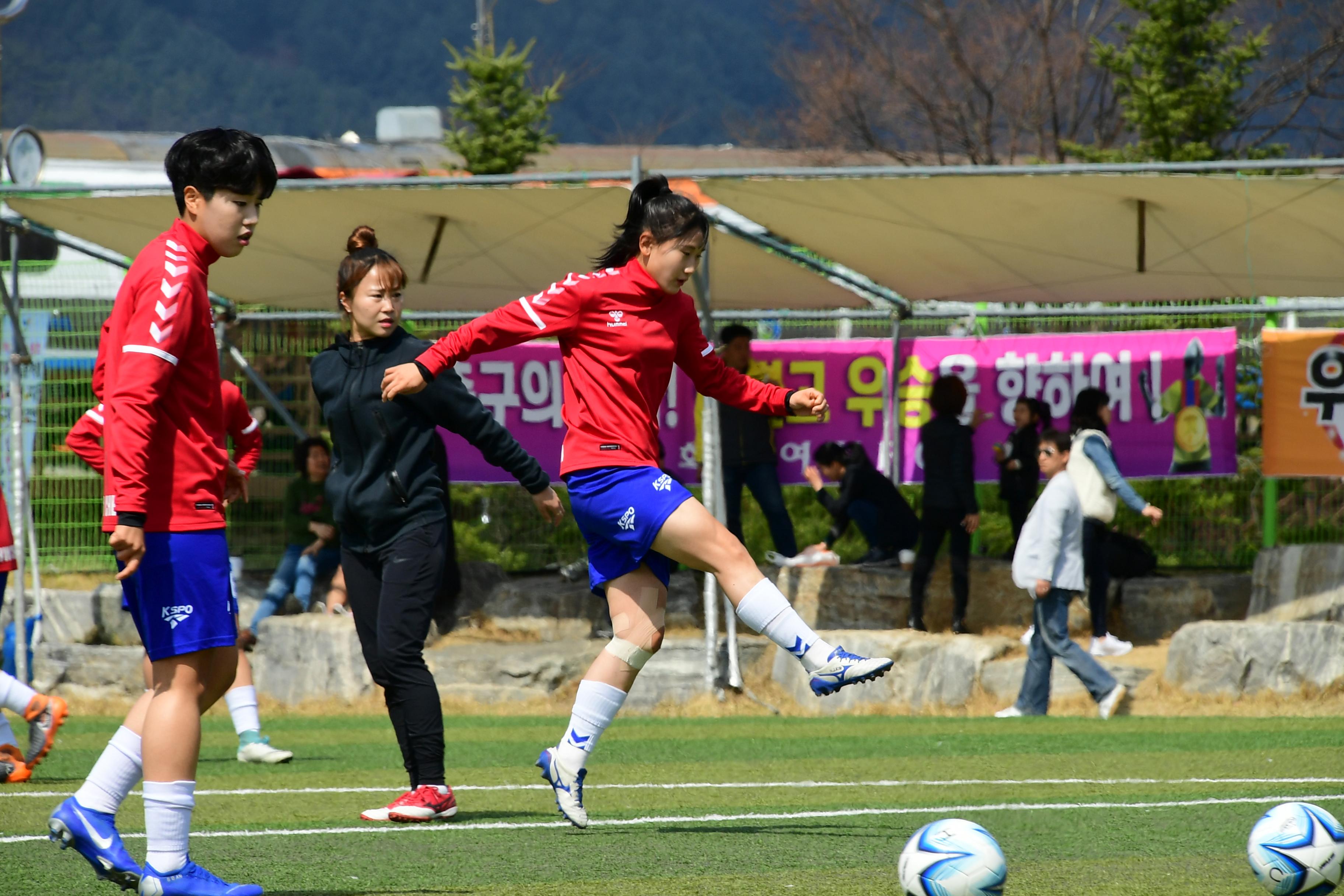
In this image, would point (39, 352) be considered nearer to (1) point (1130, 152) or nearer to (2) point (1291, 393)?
(2) point (1291, 393)

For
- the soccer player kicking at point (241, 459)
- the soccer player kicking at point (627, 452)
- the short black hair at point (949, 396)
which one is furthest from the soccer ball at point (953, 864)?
the short black hair at point (949, 396)

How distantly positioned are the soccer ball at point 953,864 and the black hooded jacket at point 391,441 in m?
2.12

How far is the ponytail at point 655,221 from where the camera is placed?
17.4 feet

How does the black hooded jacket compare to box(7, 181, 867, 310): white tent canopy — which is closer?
the black hooded jacket

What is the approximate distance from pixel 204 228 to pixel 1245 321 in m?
9.77

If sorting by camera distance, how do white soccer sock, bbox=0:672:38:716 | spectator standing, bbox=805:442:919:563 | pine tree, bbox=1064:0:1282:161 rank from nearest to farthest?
white soccer sock, bbox=0:672:38:716, spectator standing, bbox=805:442:919:563, pine tree, bbox=1064:0:1282:161

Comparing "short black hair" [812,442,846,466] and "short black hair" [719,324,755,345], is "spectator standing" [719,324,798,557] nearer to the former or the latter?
"short black hair" [719,324,755,345]

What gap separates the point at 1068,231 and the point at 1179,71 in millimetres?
11443

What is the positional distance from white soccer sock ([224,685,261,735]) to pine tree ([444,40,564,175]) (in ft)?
47.0

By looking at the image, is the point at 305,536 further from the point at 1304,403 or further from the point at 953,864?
the point at 953,864

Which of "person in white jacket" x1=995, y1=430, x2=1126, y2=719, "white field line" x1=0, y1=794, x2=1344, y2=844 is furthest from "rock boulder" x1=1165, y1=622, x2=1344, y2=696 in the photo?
"white field line" x1=0, y1=794, x2=1344, y2=844

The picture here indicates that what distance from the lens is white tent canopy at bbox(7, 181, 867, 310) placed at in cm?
1017

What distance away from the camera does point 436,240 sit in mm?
11445

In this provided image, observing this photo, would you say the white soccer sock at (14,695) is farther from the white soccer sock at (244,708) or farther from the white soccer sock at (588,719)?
the white soccer sock at (588,719)
